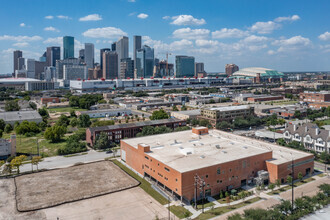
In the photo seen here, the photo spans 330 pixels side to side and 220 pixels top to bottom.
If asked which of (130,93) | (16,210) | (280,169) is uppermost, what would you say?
(130,93)

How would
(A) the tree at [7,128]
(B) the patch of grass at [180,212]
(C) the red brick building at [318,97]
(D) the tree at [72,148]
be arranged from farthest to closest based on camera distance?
1. (C) the red brick building at [318,97]
2. (A) the tree at [7,128]
3. (D) the tree at [72,148]
4. (B) the patch of grass at [180,212]

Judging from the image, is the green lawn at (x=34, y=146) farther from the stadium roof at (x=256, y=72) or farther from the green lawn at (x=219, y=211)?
the stadium roof at (x=256, y=72)

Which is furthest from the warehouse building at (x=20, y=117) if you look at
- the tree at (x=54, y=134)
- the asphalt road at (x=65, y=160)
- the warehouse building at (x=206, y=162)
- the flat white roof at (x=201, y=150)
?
the flat white roof at (x=201, y=150)

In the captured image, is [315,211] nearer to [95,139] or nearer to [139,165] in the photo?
[139,165]

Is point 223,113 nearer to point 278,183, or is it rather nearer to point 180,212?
point 278,183

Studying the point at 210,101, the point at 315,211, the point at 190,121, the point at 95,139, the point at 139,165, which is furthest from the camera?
the point at 210,101

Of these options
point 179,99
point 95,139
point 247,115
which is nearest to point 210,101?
point 179,99
